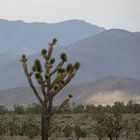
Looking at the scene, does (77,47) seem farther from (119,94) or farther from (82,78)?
(119,94)

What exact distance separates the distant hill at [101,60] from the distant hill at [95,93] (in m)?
41.1

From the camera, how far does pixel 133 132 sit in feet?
103

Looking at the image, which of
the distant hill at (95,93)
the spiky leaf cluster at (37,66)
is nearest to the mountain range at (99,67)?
the distant hill at (95,93)

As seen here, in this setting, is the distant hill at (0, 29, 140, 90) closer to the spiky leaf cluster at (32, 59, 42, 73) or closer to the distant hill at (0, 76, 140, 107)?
the distant hill at (0, 76, 140, 107)

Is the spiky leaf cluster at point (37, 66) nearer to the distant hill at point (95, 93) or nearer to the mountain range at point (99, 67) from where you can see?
the distant hill at point (95, 93)

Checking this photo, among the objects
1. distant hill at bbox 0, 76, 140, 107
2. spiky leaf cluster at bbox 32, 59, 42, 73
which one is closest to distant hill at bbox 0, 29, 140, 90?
distant hill at bbox 0, 76, 140, 107

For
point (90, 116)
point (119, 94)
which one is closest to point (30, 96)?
point (119, 94)

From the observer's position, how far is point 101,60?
574ft

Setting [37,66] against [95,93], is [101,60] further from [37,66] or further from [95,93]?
[37,66]

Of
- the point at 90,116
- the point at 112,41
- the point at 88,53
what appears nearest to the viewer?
the point at 90,116

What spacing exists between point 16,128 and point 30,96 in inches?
2947

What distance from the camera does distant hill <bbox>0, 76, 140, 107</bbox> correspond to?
326ft

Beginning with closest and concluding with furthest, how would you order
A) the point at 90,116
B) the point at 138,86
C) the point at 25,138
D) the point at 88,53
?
the point at 25,138, the point at 90,116, the point at 138,86, the point at 88,53

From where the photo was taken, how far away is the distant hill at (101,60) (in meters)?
164
